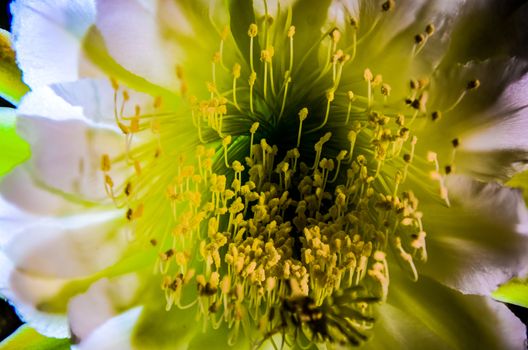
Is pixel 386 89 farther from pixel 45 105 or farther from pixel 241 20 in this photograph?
pixel 45 105

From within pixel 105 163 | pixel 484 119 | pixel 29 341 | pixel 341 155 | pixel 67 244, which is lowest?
pixel 29 341

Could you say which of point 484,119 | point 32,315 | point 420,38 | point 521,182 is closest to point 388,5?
point 420,38

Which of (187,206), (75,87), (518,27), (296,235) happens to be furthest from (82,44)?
(518,27)

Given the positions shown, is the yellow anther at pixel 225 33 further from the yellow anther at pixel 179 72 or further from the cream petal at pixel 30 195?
the cream petal at pixel 30 195

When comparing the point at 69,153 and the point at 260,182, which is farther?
the point at 260,182

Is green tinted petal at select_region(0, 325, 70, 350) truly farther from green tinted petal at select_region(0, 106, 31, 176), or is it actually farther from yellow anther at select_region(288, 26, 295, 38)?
yellow anther at select_region(288, 26, 295, 38)

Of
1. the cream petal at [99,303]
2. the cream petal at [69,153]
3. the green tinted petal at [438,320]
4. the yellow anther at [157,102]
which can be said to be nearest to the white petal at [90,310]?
the cream petal at [99,303]

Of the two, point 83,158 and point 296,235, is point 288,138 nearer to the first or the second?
point 296,235

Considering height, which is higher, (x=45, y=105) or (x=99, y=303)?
(x=45, y=105)
